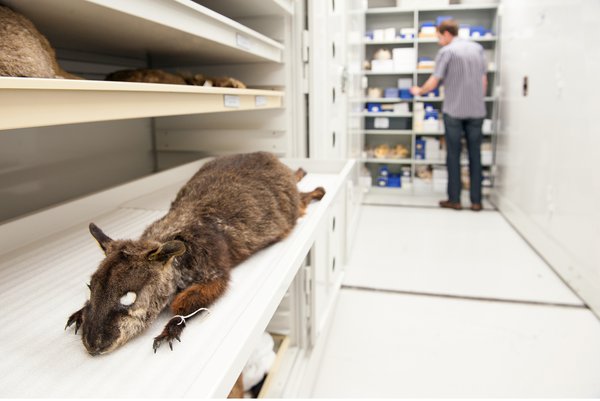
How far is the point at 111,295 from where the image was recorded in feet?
2.04

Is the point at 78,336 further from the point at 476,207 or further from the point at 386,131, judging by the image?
the point at 386,131

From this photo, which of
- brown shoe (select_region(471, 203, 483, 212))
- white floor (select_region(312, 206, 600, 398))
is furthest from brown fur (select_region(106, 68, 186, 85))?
brown shoe (select_region(471, 203, 483, 212))

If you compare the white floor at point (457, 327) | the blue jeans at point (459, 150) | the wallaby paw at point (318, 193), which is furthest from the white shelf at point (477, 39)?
the wallaby paw at point (318, 193)

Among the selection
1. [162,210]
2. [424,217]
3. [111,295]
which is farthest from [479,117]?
[111,295]

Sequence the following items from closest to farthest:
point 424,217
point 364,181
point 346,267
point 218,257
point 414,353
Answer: point 218,257 < point 414,353 < point 346,267 < point 424,217 < point 364,181

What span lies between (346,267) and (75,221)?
2.07 metres

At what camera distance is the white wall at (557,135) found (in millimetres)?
2346

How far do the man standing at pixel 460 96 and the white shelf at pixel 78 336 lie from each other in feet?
11.5

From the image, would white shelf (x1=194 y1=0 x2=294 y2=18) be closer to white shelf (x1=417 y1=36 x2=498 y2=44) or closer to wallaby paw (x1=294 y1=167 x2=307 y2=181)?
wallaby paw (x1=294 y1=167 x2=307 y2=181)

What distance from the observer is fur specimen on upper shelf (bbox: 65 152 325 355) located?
620 millimetres

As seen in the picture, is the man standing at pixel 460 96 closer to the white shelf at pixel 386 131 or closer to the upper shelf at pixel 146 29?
the white shelf at pixel 386 131

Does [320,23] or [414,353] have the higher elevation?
[320,23]

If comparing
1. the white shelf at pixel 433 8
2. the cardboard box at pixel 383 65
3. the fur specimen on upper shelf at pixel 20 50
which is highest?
the white shelf at pixel 433 8

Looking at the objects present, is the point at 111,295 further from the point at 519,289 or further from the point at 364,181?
the point at 364,181
